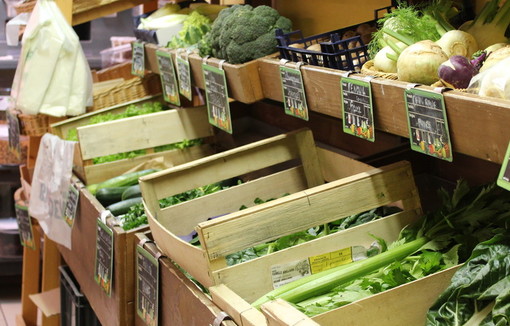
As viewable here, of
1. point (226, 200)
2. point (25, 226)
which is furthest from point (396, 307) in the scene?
point (25, 226)

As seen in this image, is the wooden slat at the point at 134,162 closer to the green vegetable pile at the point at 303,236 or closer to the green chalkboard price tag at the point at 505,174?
the green vegetable pile at the point at 303,236

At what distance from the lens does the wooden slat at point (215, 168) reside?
8.33 ft

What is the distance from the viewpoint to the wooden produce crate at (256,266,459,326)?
5.41ft

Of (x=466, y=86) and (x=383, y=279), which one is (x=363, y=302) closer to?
(x=383, y=279)

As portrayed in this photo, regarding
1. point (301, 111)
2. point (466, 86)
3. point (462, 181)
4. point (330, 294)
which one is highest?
A: point (466, 86)

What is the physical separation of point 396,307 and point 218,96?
133 cm

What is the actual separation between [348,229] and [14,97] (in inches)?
101

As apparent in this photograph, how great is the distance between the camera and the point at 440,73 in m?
1.68

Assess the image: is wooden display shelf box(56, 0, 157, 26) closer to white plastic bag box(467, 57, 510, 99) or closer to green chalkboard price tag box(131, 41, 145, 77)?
green chalkboard price tag box(131, 41, 145, 77)

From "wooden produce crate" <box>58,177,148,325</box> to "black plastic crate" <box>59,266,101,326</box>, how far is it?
5cm

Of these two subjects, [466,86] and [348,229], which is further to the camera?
[348,229]

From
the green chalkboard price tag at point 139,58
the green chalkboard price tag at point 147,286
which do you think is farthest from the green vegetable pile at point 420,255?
the green chalkboard price tag at point 139,58

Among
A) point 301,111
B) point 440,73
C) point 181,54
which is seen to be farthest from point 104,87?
point 440,73

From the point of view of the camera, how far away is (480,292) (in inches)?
62.1
